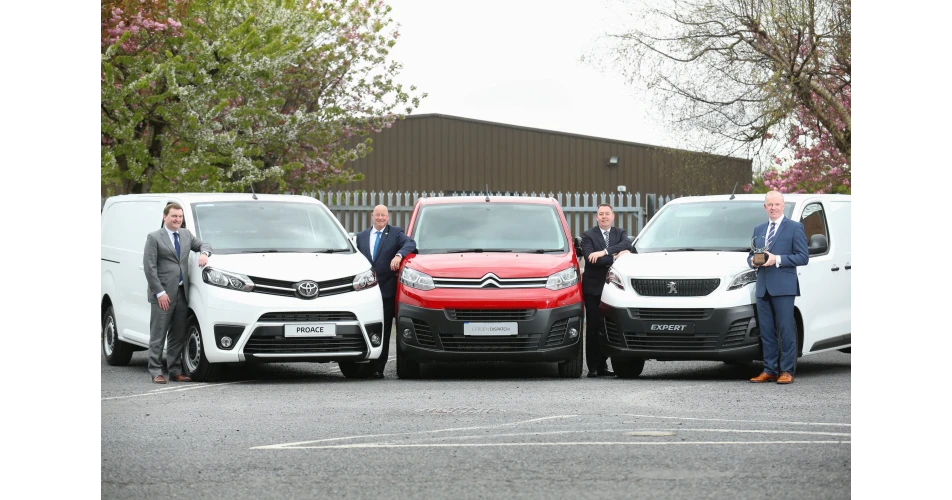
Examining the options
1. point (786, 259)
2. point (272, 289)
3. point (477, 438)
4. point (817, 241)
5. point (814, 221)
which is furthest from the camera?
point (814, 221)

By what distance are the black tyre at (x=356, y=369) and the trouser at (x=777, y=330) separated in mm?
4119

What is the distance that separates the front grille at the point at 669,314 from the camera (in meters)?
13.2

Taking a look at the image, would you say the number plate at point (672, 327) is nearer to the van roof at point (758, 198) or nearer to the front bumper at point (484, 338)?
the front bumper at point (484, 338)

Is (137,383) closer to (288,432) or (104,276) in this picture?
(104,276)

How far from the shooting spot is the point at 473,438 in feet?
30.3

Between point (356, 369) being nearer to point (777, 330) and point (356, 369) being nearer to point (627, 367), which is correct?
point (627, 367)

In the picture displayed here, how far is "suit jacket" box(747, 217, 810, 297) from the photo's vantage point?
508 inches

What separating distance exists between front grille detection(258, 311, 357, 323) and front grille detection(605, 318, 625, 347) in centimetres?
261

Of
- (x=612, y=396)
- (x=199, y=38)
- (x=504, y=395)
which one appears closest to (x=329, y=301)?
(x=504, y=395)

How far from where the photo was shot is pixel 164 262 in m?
13.4

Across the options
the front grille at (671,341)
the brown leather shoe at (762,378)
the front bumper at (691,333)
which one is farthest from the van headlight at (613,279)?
the brown leather shoe at (762,378)

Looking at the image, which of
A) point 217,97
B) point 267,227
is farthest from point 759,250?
point 217,97

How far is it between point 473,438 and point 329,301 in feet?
14.0

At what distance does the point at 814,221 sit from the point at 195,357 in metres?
6.83
